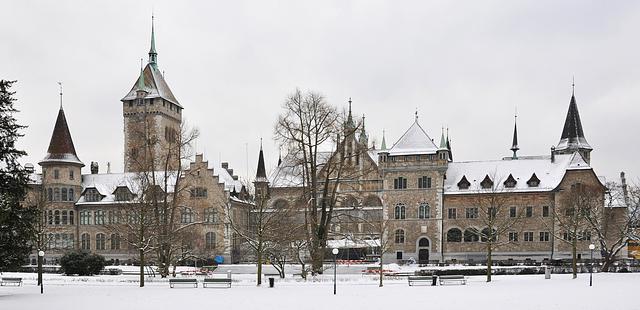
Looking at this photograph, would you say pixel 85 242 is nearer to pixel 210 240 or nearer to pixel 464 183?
pixel 210 240

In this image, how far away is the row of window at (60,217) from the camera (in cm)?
7606

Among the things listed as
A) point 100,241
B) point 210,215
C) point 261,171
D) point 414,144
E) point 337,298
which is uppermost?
point 414,144

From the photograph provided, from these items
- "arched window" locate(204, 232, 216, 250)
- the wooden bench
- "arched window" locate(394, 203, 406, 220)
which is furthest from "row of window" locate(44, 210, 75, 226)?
the wooden bench

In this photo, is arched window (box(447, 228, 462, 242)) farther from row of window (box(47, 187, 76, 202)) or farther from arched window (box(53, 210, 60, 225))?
arched window (box(53, 210, 60, 225))

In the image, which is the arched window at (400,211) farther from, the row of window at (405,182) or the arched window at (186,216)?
the arched window at (186,216)

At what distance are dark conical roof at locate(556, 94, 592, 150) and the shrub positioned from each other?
177 ft

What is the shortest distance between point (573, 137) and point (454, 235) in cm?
2030

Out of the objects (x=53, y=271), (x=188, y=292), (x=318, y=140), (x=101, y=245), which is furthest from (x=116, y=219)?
(x=188, y=292)

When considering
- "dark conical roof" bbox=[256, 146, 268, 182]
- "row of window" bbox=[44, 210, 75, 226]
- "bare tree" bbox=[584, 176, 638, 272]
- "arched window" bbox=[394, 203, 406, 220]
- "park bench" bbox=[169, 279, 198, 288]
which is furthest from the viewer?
"dark conical roof" bbox=[256, 146, 268, 182]

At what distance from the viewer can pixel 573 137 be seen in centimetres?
7650

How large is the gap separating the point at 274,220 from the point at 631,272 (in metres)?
27.3

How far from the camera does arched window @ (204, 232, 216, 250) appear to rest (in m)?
71.4

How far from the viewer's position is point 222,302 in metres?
26.3

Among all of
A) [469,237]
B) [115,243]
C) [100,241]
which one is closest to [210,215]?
[115,243]
